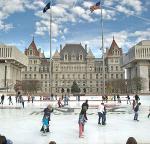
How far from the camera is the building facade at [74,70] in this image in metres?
142

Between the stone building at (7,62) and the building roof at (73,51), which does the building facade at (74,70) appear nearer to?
the building roof at (73,51)

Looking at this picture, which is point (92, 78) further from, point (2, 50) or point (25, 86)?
point (2, 50)

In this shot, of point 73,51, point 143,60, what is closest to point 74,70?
point 73,51

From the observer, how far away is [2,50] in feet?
334

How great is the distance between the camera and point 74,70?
143750mm

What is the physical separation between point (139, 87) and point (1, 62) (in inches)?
1748

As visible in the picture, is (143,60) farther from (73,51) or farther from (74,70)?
(73,51)

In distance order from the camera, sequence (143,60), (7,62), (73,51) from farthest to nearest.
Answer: (73,51) → (7,62) → (143,60)

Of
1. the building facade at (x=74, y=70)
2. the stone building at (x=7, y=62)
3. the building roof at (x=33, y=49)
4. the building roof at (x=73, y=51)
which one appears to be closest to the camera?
the stone building at (x=7, y=62)

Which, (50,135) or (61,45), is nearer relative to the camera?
(50,135)

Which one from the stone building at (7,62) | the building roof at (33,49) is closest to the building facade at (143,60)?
the stone building at (7,62)

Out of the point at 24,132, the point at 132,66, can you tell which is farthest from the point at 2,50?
the point at 24,132

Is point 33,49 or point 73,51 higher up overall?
point 33,49

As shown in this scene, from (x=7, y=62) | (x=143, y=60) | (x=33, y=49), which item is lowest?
(x=7, y=62)
